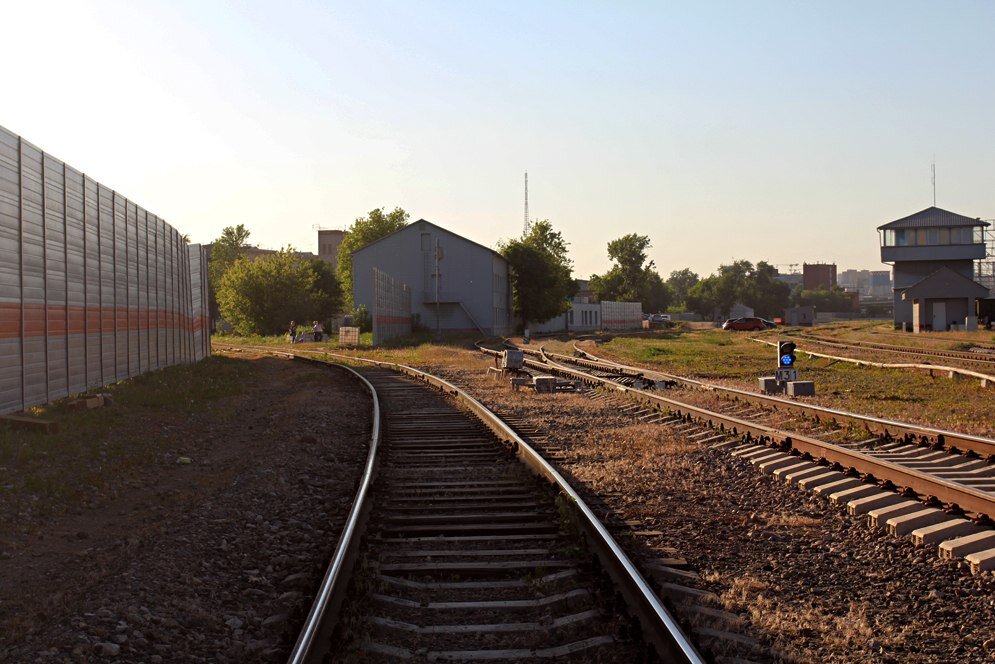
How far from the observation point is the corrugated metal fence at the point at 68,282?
12930mm

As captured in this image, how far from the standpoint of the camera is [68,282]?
15320 millimetres

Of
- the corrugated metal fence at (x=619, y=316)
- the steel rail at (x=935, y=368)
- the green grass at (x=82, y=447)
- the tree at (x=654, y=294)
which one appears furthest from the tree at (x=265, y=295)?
the tree at (x=654, y=294)

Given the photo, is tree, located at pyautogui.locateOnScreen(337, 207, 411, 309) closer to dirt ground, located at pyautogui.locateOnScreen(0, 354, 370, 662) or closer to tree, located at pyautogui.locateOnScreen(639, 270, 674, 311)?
tree, located at pyautogui.locateOnScreen(639, 270, 674, 311)

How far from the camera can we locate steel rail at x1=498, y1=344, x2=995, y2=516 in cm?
689

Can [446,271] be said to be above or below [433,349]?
above

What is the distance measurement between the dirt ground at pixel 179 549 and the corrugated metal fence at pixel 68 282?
1.95 m

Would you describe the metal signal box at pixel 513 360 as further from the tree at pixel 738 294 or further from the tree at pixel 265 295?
the tree at pixel 738 294

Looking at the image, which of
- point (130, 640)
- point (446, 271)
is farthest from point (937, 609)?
point (446, 271)

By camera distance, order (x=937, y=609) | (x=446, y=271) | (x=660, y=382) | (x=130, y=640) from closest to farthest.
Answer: (x=130, y=640) < (x=937, y=609) < (x=660, y=382) < (x=446, y=271)

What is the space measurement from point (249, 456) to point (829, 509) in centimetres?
727

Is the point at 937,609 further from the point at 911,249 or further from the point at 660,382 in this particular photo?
the point at 911,249

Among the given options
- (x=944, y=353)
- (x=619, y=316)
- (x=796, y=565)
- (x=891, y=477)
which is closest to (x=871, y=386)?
(x=891, y=477)

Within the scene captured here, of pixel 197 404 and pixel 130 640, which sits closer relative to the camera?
pixel 130 640

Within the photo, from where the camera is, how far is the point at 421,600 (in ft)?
17.9
